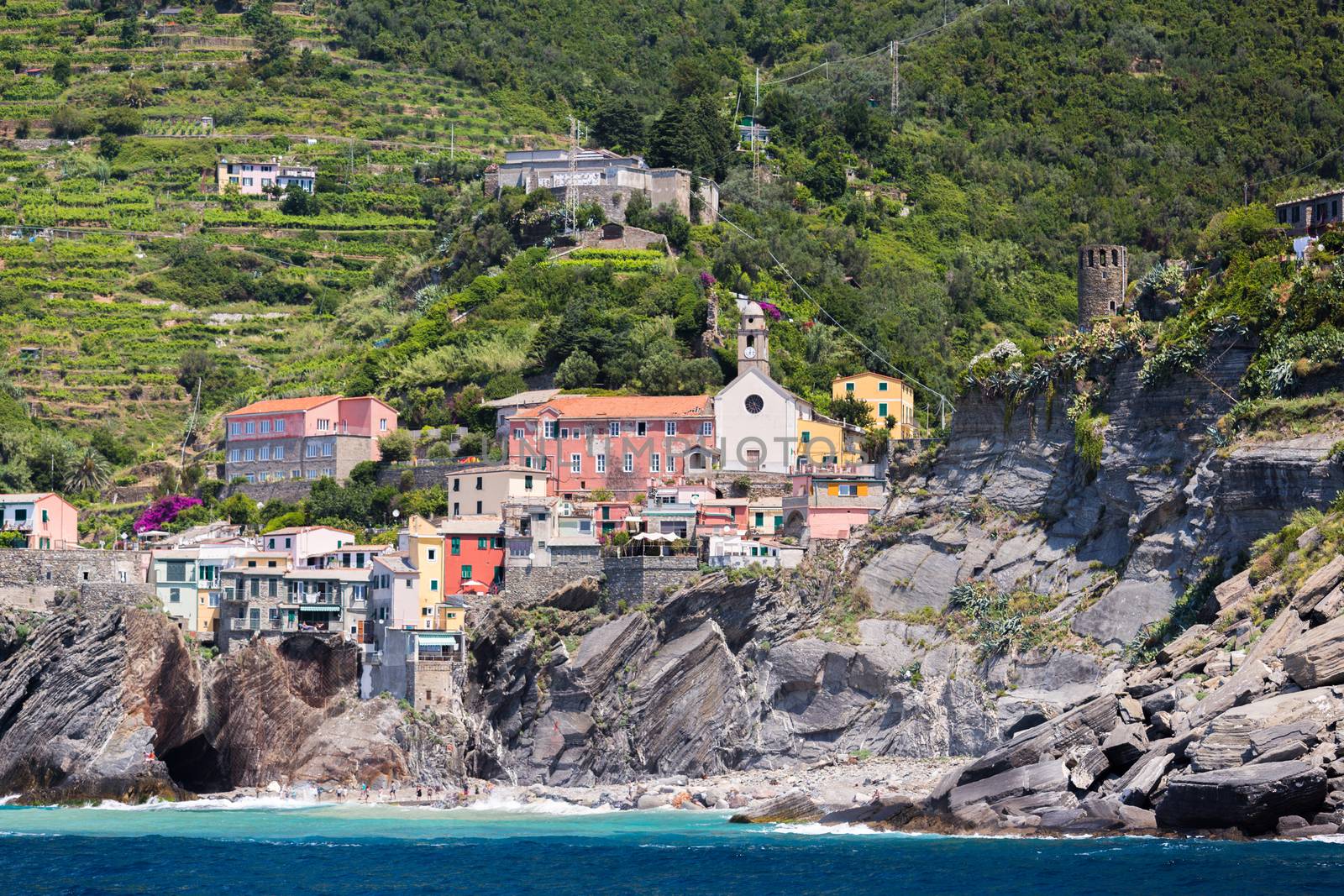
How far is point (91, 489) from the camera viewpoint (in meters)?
96.8

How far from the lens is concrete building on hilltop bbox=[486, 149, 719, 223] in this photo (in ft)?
351

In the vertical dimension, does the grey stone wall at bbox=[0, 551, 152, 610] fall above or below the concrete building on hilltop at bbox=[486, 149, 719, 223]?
below

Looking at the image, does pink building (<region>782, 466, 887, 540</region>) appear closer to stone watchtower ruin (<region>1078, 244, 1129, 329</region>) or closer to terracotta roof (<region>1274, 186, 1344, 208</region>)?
stone watchtower ruin (<region>1078, 244, 1129, 329</region>)

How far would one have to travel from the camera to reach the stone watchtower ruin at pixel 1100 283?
245 ft

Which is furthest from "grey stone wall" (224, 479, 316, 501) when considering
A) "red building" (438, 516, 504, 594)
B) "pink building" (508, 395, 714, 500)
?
"red building" (438, 516, 504, 594)

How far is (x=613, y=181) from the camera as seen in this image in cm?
10731

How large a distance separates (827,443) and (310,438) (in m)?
20.8

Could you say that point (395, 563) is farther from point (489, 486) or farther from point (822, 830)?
point (822, 830)

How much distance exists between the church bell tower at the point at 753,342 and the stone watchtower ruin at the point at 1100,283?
17.2 meters

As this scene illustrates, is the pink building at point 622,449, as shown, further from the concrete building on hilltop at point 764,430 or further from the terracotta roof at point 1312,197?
the terracotta roof at point 1312,197

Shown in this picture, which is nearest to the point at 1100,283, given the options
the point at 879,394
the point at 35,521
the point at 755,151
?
the point at 879,394

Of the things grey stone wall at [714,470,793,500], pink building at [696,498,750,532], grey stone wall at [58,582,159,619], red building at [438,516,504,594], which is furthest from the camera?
grey stone wall at [714,470,793,500]

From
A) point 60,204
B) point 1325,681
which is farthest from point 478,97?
point 1325,681

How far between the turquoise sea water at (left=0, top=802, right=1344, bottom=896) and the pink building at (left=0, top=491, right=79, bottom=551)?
1463cm
